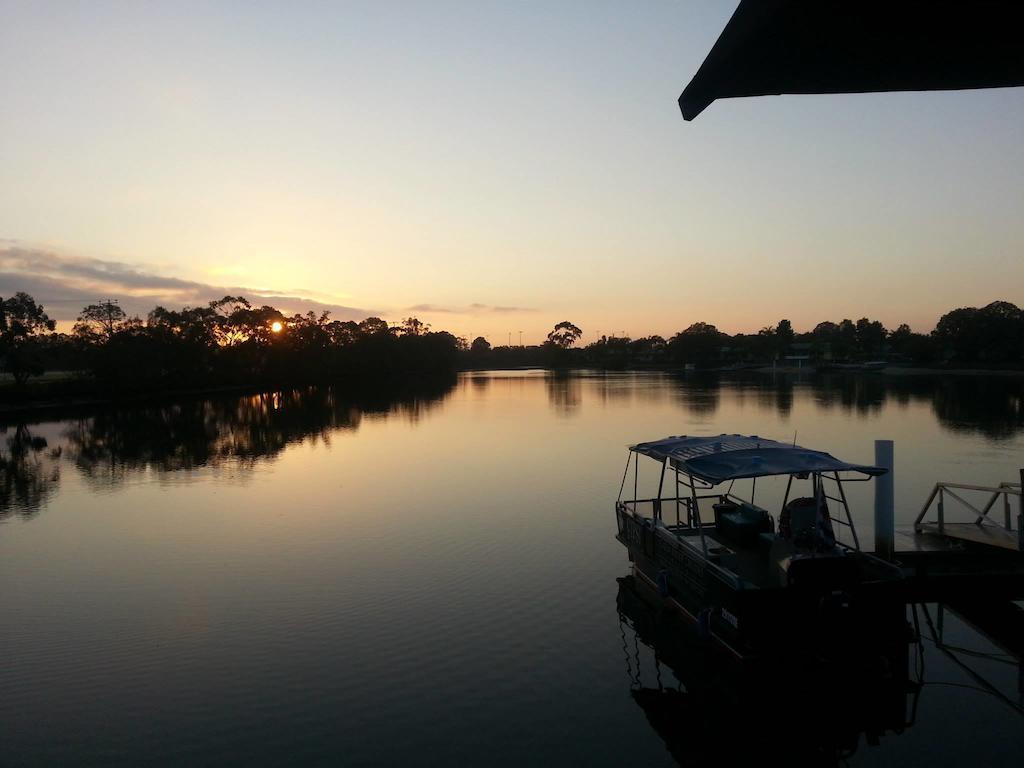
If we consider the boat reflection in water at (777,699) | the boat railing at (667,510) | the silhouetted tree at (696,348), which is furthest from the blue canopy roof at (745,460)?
the silhouetted tree at (696,348)

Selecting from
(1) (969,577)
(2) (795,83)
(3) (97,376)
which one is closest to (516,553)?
(1) (969,577)

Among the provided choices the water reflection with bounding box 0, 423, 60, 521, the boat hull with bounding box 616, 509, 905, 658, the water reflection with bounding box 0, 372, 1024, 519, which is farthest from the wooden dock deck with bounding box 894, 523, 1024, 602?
the water reflection with bounding box 0, 372, 1024, 519

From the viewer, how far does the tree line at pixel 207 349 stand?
69.9 metres

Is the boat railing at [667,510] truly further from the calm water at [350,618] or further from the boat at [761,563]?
the calm water at [350,618]

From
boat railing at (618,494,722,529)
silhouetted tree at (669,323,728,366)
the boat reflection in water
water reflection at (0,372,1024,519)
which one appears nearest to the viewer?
the boat reflection in water

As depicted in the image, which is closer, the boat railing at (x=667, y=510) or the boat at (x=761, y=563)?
the boat at (x=761, y=563)

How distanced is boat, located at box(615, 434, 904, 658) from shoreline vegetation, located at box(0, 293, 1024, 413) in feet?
206

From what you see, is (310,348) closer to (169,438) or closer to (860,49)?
(169,438)

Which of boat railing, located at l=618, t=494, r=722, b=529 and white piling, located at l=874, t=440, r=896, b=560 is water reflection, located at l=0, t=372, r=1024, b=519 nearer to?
boat railing, located at l=618, t=494, r=722, b=529

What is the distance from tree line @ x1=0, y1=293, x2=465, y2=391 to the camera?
2753 inches

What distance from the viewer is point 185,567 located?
16.5 metres

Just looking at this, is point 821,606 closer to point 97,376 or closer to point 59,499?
point 59,499

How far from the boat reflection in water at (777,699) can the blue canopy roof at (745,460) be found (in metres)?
2.43

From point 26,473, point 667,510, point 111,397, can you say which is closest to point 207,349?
point 111,397
